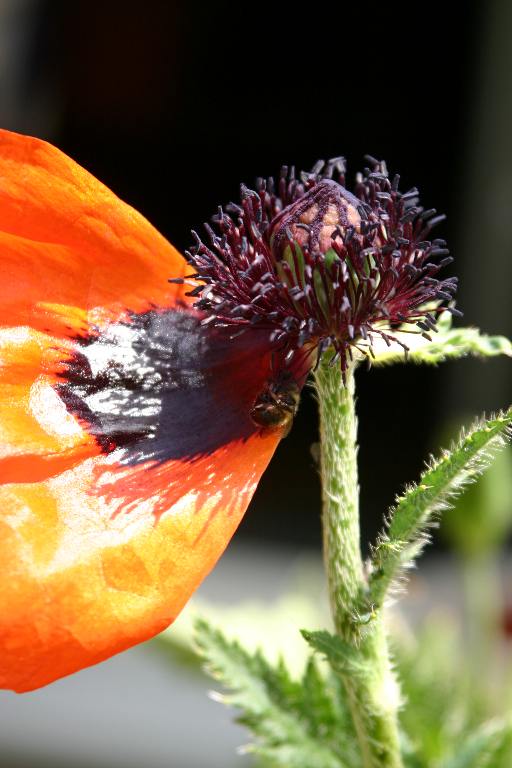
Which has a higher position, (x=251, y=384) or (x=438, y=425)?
(x=438, y=425)

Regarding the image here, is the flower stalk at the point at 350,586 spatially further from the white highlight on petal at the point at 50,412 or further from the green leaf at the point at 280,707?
the white highlight on petal at the point at 50,412

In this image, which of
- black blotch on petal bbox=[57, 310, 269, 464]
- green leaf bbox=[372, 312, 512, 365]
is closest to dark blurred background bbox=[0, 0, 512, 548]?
black blotch on petal bbox=[57, 310, 269, 464]

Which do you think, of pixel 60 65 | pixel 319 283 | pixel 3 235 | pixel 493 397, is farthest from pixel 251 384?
pixel 493 397

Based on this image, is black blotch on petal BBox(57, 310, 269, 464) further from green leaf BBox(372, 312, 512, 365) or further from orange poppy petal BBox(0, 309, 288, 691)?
green leaf BBox(372, 312, 512, 365)

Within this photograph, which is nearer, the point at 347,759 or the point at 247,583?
the point at 347,759

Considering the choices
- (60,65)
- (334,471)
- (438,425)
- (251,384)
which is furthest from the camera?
(438,425)

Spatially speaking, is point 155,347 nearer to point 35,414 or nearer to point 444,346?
point 35,414

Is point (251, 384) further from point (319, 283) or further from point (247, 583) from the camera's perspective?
point (247, 583)

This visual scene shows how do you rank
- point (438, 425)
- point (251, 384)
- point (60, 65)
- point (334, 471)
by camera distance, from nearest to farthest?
point (334, 471), point (251, 384), point (60, 65), point (438, 425)

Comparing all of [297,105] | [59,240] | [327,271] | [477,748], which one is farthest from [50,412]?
[297,105]
